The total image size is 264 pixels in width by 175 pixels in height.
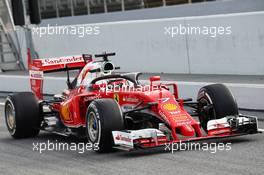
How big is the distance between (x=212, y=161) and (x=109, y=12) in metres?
20.1

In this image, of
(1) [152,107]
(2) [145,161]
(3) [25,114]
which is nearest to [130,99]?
(1) [152,107]

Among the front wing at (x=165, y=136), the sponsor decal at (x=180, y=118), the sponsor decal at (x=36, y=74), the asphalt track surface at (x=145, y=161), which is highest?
the sponsor decal at (x=36, y=74)

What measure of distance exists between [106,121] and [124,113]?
607 mm

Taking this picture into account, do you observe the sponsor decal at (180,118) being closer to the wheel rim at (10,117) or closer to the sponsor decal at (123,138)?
the sponsor decal at (123,138)

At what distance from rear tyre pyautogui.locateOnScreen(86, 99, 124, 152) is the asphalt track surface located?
15 cm

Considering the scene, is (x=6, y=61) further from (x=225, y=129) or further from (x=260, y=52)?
(x=225, y=129)

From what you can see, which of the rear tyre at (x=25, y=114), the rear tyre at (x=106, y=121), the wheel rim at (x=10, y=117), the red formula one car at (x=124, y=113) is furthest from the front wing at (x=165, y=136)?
the wheel rim at (x=10, y=117)

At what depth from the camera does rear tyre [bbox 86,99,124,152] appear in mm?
9875

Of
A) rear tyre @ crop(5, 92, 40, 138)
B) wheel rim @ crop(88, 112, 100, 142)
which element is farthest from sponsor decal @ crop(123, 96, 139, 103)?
rear tyre @ crop(5, 92, 40, 138)

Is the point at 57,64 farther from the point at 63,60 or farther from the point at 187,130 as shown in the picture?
the point at 187,130

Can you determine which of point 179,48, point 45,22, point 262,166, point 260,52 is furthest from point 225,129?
point 45,22

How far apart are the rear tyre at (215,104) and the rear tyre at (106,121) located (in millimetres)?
1441

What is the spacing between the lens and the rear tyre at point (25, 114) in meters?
12.0

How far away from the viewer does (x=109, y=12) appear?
2877 cm
